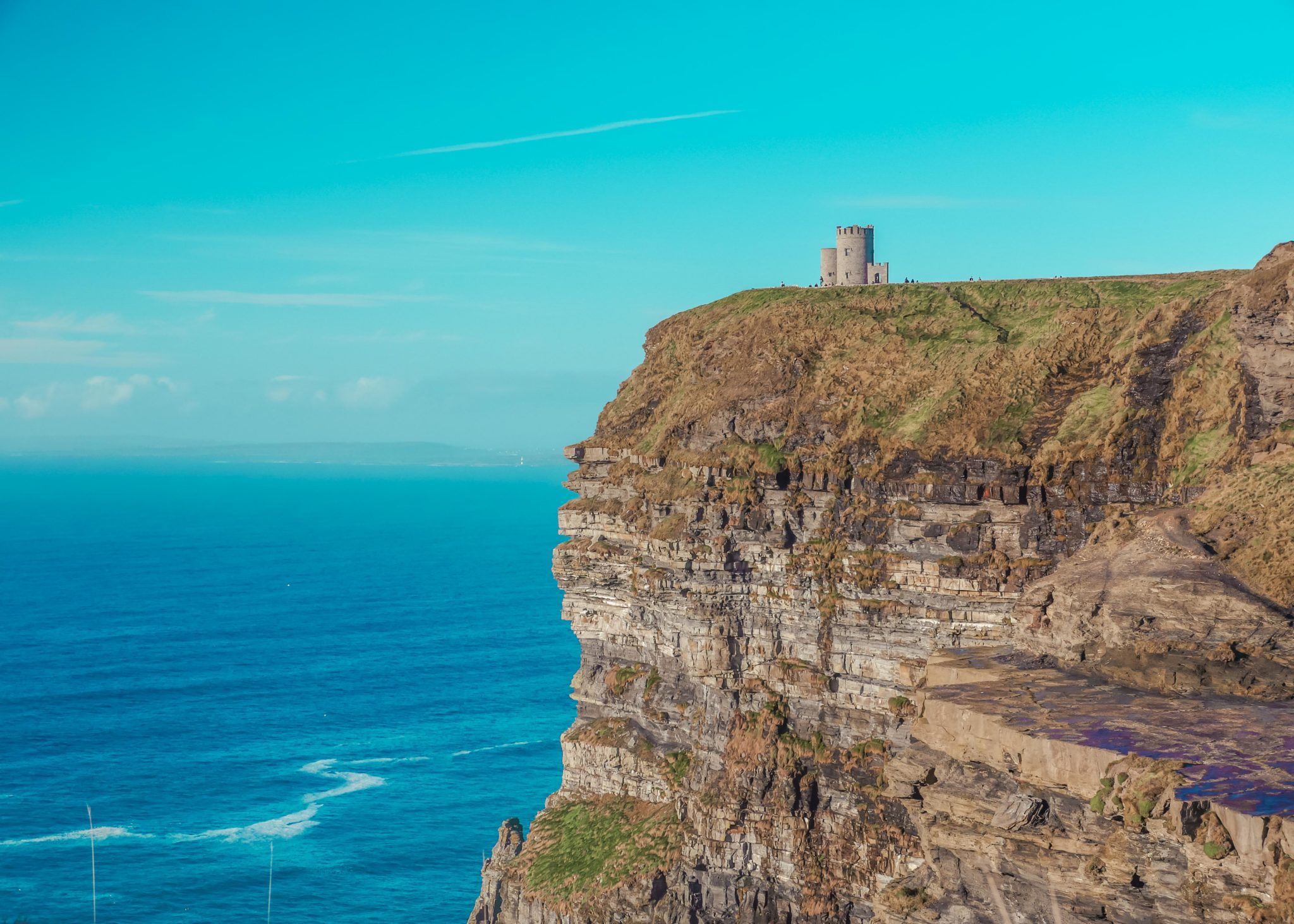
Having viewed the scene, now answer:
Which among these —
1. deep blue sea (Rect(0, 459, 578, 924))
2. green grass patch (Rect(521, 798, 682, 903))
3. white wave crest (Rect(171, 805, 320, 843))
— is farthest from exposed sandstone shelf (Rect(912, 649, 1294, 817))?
white wave crest (Rect(171, 805, 320, 843))

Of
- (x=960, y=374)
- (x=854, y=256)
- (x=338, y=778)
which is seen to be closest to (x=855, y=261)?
(x=854, y=256)

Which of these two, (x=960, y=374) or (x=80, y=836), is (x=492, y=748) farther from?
(x=960, y=374)

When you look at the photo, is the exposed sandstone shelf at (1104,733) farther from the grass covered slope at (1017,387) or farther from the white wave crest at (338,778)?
the white wave crest at (338,778)

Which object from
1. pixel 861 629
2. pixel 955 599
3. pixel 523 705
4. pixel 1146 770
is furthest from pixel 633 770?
pixel 523 705

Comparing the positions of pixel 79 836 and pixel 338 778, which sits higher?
pixel 338 778

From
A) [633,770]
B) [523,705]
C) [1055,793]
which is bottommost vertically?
[523,705]

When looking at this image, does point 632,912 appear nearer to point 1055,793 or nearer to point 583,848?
point 583,848

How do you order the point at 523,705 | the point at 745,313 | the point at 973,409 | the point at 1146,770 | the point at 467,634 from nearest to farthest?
1. the point at 1146,770
2. the point at 973,409
3. the point at 745,313
4. the point at 523,705
5. the point at 467,634
